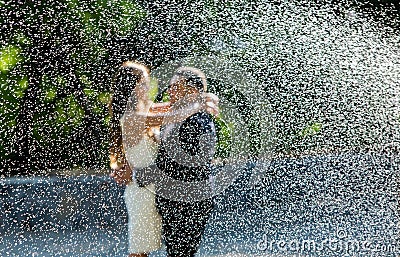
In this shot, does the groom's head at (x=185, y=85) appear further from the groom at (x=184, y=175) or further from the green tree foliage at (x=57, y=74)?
the green tree foliage at (x=57, y=74)

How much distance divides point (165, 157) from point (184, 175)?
0.41ft

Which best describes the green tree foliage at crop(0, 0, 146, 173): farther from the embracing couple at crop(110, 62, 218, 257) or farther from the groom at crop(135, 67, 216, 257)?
the groom at crop(135, 67, 216, 257)

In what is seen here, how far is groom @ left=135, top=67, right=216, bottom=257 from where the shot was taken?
2830mm

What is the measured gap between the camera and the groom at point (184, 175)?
2.83 m

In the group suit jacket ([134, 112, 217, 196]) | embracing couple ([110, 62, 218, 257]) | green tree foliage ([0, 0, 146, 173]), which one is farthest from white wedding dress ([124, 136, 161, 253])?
green tree foliage ([0, 0, 146, 173])

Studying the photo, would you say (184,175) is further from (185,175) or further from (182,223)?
(182,223)

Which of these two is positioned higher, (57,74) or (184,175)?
(184,175)

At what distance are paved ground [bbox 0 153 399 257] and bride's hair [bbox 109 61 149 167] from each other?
3.50ft

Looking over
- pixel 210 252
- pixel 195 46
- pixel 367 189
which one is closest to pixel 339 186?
pixel 367 189

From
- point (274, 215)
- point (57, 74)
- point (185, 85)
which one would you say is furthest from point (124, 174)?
point (57, 74)

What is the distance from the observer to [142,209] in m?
3.06

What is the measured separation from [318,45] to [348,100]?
0.81 m

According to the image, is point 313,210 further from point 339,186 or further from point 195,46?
point 195,46

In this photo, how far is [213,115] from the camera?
2955mm
